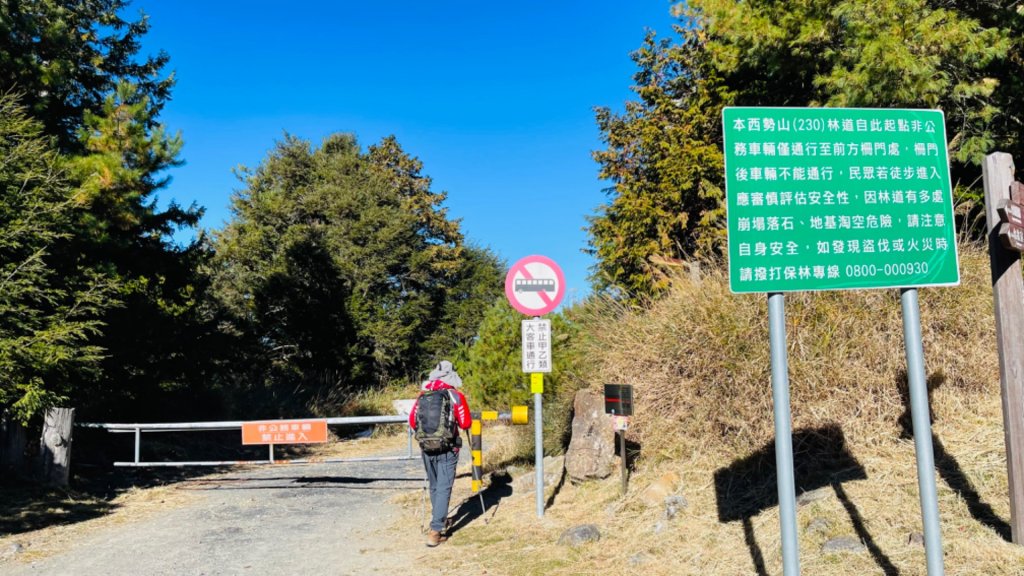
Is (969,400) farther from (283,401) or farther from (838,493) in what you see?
(283,401)

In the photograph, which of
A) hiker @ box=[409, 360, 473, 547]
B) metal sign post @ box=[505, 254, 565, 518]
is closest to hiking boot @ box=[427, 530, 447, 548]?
hiker @ box=[409, 360, 473, 547]

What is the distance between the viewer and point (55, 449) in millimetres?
10172

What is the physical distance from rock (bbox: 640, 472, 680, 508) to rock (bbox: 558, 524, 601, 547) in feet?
2.23

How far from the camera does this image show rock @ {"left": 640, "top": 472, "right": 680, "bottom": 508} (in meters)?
7.09

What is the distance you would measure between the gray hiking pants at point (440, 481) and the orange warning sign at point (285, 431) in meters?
3.09

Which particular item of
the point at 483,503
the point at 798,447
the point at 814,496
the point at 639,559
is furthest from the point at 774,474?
the point at 483,503

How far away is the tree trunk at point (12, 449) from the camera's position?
33.7 ft

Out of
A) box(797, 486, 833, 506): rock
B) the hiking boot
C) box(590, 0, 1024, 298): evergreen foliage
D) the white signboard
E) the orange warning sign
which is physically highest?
box(590, 0, 1024, 298): evergreen foliage

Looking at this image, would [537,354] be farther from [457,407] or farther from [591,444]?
[591,444]

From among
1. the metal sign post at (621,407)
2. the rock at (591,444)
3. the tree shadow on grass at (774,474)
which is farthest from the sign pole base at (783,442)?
the rock at (591,444)

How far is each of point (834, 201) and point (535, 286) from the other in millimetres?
4495

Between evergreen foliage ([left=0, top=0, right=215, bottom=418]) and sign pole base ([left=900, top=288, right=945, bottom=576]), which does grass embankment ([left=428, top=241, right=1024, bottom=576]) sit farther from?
evergreen foliage ([left=0, top=0, right=215, bottom=418])

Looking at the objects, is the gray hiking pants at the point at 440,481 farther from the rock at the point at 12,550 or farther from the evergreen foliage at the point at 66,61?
the evergreen foliage at the point at 66,61

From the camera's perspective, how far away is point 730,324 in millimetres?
7973
